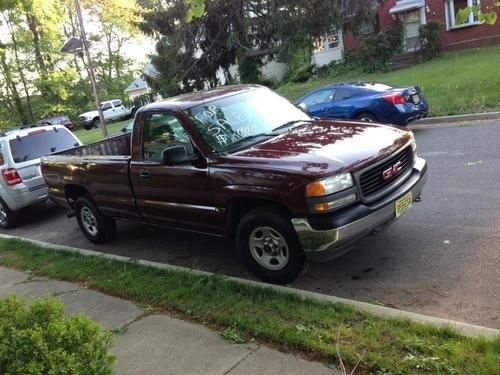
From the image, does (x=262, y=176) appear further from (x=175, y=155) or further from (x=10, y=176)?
(x=10, y=176)

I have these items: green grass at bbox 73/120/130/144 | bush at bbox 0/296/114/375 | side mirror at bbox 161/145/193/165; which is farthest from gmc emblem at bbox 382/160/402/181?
green grass at bbox 73/120/130/144

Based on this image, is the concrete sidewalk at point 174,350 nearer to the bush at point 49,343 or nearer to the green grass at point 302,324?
the green grass at point 302,324

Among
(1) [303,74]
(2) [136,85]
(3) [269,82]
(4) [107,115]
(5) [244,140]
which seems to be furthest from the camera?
(2) [136,85]

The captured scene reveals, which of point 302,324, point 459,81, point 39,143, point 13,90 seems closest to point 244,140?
point 302,324

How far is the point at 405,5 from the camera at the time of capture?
93.2ft

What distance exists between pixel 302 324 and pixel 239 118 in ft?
8.06

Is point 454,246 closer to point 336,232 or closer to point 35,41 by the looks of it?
point 336,232

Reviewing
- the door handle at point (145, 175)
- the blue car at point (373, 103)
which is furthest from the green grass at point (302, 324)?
the blue car at point (373, 103)

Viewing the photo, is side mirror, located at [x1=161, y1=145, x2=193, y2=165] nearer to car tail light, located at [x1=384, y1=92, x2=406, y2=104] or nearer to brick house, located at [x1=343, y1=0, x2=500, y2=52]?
car tail light, located at [x1=384, y1=92, x2=406, y2=104]

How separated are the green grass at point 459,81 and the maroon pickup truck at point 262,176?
8306mm

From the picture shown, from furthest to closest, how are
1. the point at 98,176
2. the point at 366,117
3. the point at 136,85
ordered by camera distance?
the point at 136,85, the point at 366,117, the point at 98,176

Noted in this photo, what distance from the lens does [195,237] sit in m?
6.75

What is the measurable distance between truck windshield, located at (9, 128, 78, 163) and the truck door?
4.58 m

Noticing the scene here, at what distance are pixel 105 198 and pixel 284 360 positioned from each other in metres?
3.89
